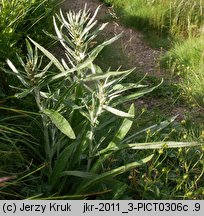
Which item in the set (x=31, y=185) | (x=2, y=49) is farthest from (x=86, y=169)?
(x=2, y=49)

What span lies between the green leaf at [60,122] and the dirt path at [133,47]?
2570 millimetres

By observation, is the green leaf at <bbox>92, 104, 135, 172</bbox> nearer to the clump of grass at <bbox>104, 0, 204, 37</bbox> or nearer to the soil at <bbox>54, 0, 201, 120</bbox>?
the soil at <bbox>54, 0, 201, 120</bbox>

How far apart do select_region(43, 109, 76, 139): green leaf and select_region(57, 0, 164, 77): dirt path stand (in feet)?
8.43

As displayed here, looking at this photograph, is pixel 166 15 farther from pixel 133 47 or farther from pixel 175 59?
pixel 175 59

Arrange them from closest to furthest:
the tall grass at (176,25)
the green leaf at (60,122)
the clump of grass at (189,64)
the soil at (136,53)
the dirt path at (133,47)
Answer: the green leaf at (60,122) < the clump of grass at (189,64) < the soil at (136,53) < the tall grass at (176,25) < the dirt path at (133,47)

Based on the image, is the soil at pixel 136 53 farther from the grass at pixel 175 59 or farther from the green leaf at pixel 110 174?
the green leaf at pixel 110 174

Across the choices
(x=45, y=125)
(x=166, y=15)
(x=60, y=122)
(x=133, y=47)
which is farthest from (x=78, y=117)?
(x=166, y=15)

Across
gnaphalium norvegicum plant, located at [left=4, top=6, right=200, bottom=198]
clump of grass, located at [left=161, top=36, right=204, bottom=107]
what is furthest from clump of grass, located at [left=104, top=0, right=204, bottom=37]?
gnaphalium norvegicum plant, located at [left=4, top=6, right=200, bottom=198]

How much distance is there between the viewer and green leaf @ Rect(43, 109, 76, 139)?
7.11ft

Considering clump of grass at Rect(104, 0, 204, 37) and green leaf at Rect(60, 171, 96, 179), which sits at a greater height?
clump of grass at Rect(104, 0, 204, 37)

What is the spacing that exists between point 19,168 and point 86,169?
0.41 meters

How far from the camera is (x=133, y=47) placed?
5.34 meters

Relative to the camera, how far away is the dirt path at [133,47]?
16.1 feet

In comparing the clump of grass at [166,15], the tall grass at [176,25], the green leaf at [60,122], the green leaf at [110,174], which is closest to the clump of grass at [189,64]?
the tall grass at [176,25]
